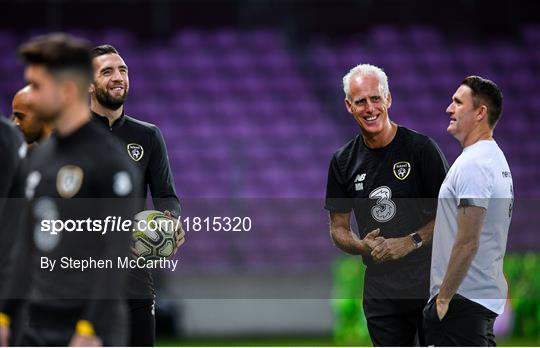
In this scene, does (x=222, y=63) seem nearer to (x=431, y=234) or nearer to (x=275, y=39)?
(x=275, y=39)

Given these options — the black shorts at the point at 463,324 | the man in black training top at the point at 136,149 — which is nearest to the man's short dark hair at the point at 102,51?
the man in black training top at the point at 136,149

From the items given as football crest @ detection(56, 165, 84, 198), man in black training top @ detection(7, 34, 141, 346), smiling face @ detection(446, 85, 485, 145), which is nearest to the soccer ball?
smiling face @ detection(446, 85, 485, 145)

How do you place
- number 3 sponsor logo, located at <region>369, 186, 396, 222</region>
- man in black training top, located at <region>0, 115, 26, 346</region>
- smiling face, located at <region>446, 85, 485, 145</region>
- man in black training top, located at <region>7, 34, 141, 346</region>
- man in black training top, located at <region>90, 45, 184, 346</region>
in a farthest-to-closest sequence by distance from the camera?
number 3 sponsor logo, located at <region>369, 186, 396, 222</region>, man in black training top, located at <region>90, 45, 184, 346</region>, smiling face, located at <region>446, 85, 485, 145</region>, man in black training top, located at <region>0, 115, 26, 346</region>, man in black training top, located at <region>7, 34, 141, 346</region>

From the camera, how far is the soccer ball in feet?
19.7

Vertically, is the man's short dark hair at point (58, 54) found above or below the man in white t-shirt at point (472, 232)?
above

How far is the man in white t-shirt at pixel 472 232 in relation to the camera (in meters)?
5.30

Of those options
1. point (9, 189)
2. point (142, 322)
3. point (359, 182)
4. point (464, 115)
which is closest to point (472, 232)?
point (464, 115)

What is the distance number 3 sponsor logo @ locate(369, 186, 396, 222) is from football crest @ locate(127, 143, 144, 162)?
1.44 m

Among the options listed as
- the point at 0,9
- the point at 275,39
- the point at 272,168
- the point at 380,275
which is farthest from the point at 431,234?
the point at 0,9

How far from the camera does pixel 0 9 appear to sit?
58.2 ft

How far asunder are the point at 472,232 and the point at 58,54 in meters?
2.49

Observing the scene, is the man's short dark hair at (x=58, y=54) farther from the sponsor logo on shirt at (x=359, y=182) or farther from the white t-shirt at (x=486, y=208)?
the sponsor logo on shirt at (x=359, y=182)

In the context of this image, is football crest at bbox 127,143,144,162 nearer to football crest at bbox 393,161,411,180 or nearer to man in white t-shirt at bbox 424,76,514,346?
football crest at bbox 393,161,411,180

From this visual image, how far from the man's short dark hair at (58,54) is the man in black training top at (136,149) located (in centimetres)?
220
